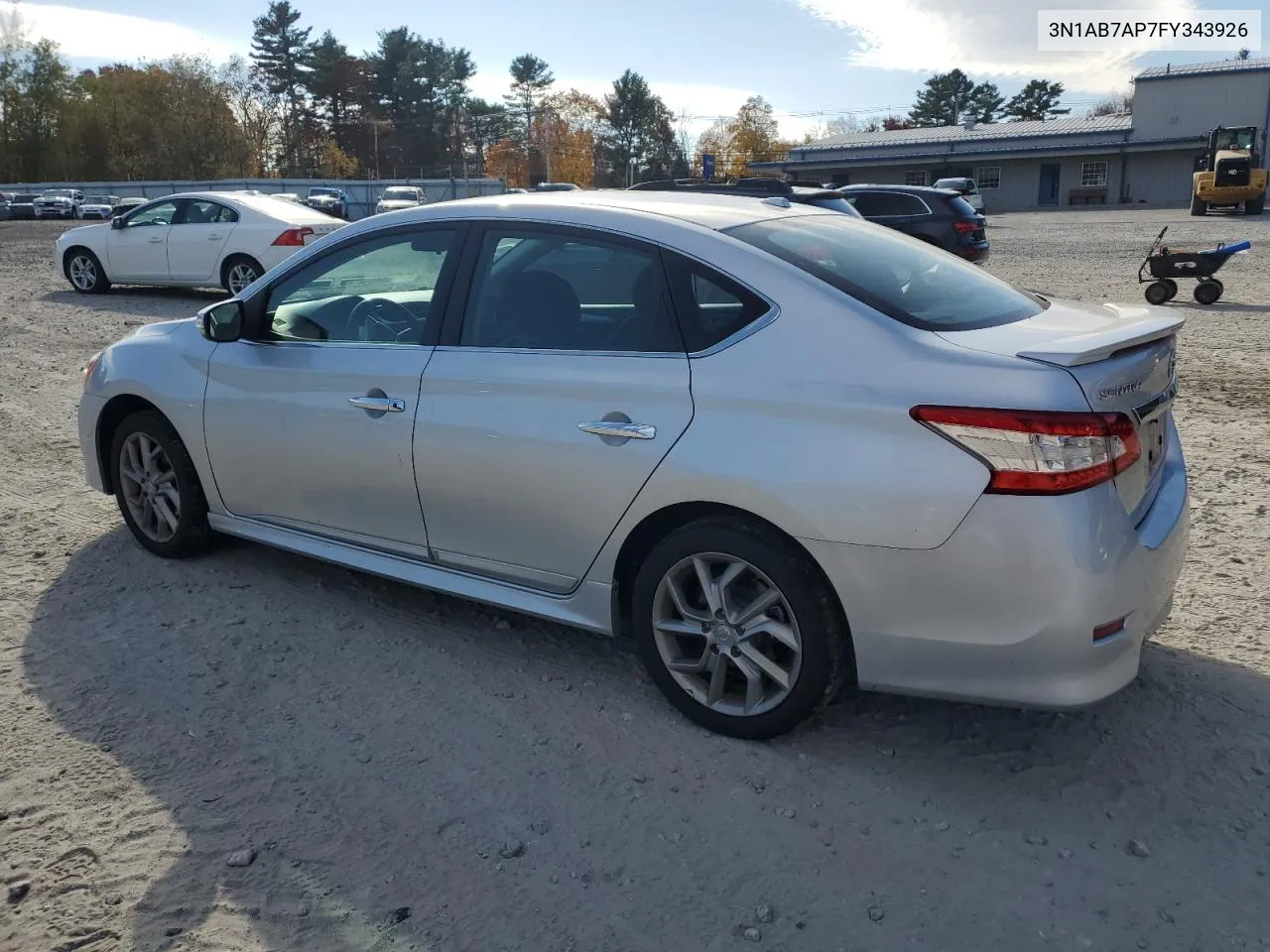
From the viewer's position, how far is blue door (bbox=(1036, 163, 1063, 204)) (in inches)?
2291

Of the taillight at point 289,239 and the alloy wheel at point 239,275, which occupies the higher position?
the taillight at point 289,239

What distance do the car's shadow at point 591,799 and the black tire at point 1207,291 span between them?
11429 millimetres

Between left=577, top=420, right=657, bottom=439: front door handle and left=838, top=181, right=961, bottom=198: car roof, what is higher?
left=838, top=181, right=961, bottom=198: car roof

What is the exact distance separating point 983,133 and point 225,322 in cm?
6380

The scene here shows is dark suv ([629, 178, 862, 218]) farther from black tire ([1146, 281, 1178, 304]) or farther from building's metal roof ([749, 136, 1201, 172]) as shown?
building's metal roof ([749, 136, 1201, 172])

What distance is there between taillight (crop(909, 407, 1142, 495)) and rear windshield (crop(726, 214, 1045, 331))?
17.4 inches

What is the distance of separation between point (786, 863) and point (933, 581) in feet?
2.80

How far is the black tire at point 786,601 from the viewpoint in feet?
10.2

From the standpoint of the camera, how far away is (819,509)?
9.81ft

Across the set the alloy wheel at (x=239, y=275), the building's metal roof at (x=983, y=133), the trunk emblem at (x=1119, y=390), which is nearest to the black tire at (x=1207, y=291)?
the trunk emblem at (x=1119, y=390)

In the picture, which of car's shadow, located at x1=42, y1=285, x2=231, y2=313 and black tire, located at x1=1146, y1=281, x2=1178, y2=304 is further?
car's shadow, located at x1=42, y1=285, x2=231, y2=313

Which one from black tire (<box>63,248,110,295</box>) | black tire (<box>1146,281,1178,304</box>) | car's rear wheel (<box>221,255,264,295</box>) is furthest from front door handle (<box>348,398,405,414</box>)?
black tire (<box>63,248,110,295</box>)

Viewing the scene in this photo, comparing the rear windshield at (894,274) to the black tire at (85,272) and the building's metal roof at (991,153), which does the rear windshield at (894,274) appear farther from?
the building's metal roof at (991,153)

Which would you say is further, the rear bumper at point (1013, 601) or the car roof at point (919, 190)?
the car roof at point (919, 190)
